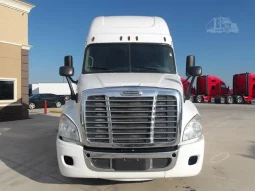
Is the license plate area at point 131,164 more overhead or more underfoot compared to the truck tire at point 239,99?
more underfoot

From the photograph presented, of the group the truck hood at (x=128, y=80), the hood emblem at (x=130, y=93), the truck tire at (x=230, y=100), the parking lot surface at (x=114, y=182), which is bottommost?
the parking lot surface at (x=114, y=182)

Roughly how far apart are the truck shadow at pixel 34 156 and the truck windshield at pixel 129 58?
2011mm

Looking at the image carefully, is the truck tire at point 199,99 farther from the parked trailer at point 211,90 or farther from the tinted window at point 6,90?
the tinted window at point 6,90

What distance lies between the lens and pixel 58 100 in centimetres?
2450

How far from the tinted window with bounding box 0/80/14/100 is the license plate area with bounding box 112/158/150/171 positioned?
10.8 m

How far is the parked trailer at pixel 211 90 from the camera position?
28125mm

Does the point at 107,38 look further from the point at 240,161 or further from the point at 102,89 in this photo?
the point at 240,161

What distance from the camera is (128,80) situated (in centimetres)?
395

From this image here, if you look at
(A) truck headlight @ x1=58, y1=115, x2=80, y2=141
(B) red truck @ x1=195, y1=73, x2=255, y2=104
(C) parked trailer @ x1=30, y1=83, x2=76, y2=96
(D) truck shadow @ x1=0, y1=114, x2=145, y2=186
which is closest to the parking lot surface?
(D) truck shadow @ x1=0, y1=114, x2=145, y2=186

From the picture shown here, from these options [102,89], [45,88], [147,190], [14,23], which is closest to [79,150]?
[102,89]

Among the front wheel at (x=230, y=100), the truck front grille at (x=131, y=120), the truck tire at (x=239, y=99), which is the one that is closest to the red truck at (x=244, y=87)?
the truck tire at (x=239, y=99)

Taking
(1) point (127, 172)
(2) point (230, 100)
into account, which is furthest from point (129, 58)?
(2) point (230, 100)

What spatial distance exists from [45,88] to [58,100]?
1830 cm

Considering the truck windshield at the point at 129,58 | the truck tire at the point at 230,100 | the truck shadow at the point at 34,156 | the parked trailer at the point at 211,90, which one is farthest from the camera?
the parked trailer at the point at 211,90
